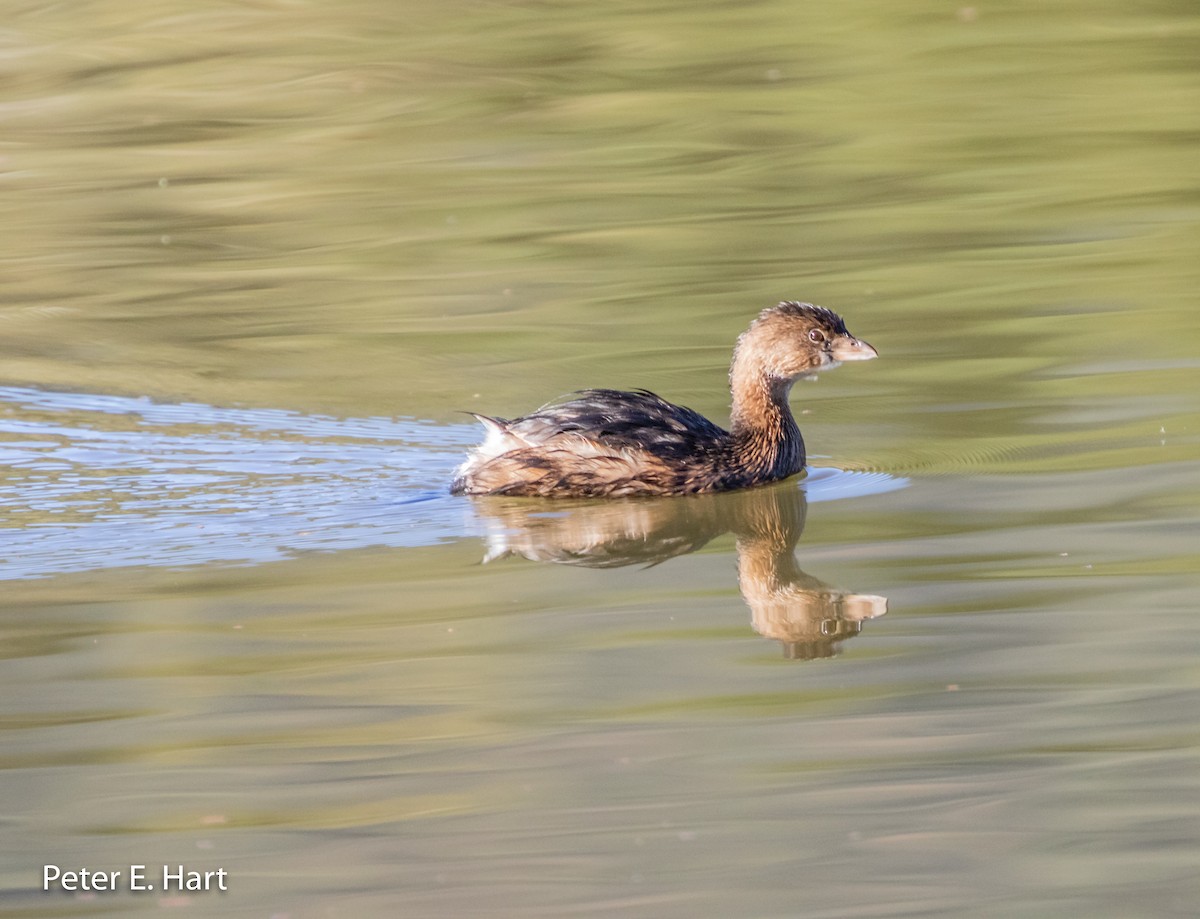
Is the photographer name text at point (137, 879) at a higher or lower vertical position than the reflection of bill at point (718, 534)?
lower

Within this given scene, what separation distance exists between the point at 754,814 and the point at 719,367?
5694mm

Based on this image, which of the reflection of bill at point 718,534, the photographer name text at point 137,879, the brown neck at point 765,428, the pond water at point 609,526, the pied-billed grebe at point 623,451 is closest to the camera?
the photographer name text at point 137,879

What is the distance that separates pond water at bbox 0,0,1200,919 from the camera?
4984 mm

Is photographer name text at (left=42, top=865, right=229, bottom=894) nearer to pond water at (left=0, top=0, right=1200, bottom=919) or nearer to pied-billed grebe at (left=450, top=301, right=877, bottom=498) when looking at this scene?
pond water at (left=0, top=0, right=1200, bottom=919)

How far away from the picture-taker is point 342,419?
9758 millimetres

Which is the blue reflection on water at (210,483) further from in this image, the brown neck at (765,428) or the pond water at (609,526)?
the brown neck at (765,428)

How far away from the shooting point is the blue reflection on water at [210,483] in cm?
773

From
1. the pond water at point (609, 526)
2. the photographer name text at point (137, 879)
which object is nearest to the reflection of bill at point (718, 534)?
the pond water at point (609, 526)

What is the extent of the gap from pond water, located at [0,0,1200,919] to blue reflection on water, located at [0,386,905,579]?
32 mm

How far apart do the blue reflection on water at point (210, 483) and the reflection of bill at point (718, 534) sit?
0.21 meters

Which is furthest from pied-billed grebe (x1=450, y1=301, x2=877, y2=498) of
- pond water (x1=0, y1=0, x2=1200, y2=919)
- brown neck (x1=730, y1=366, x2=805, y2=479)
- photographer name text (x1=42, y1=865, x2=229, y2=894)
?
photographer name text (x1=42, y1=865, x2=229, y2=894)

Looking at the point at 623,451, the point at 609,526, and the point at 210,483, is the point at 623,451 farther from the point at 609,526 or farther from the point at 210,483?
the point at 210,483

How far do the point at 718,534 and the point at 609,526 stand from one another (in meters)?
0.42

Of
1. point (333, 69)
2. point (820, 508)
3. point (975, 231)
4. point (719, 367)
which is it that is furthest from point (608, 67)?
point (820, 508)
